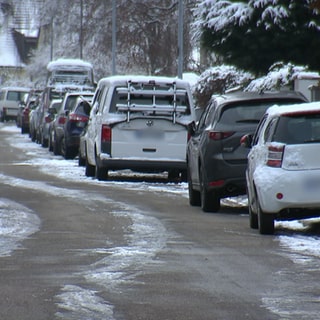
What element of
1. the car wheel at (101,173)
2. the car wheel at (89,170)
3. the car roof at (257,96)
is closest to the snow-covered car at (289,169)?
the car roof at (257,96)

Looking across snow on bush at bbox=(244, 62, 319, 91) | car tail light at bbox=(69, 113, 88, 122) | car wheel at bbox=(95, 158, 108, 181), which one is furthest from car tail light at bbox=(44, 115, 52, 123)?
car wheel at bbox=(95, 158, 108, 181)

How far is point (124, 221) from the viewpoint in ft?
52.5

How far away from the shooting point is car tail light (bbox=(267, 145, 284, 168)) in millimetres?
14391

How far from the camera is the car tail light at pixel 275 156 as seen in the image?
47.2 feet

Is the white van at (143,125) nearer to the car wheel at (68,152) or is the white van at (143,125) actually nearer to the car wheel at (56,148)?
the car wheel at (68,152)

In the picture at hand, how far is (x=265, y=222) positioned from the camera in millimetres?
14570

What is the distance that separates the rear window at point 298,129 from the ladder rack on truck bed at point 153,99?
9696 mm

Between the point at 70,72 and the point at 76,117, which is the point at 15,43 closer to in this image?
the point at 70,72

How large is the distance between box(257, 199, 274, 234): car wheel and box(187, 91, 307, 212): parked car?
10.3 ft

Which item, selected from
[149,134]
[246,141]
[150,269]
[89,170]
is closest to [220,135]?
[246,141]

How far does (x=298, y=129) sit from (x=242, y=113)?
368cm

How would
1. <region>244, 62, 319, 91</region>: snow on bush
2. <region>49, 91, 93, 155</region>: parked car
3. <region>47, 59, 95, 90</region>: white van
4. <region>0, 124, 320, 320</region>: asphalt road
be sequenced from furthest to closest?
1. <region>47, 59, 95, 90</region>: white van
2. <region>49, 91, 93, 155</region>: parked car
3. <region>244, 62, 319, 91</region>: snow on bush
4. <region>0, 124, 320, 320</region>: asphalt road

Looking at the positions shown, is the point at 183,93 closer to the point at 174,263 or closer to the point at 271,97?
the point at 271,97

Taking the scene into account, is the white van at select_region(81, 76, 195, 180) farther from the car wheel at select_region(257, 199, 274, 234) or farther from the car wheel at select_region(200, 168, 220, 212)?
the car wheel at select_region(257, 199, 274, 234)
